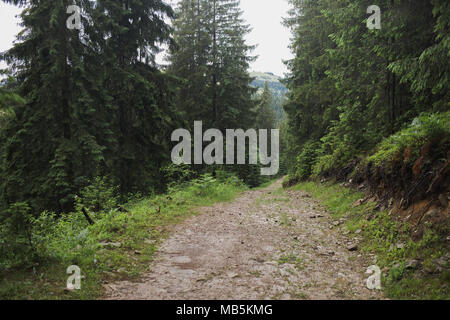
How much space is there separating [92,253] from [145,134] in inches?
344

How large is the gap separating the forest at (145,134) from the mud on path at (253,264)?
0.52 meters

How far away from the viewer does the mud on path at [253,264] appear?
4.05m

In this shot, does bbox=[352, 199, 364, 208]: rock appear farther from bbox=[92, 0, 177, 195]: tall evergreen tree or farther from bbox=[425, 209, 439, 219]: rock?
bbox=[92, 0, 177, 195]: tall evergreen tree

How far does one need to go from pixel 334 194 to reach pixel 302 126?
29.7ft

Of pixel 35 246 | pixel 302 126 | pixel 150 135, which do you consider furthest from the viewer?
pixel 302 126

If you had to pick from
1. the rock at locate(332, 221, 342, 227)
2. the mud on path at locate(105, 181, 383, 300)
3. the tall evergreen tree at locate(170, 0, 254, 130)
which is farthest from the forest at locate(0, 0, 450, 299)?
the tall evergreen tree at locate(170, 0, 254, 130)

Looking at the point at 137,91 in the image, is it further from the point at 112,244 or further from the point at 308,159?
the point at 308,159

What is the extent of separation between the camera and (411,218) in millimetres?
5270

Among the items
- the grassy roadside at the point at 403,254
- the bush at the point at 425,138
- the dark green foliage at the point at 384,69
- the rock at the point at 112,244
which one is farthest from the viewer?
the dark green foliage at the point at 384,69

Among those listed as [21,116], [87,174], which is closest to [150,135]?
[87,174]

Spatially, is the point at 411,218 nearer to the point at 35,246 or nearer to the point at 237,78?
the point at 35,246

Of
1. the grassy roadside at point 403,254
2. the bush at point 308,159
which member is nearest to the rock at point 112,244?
the grassy roadside at point 403,254

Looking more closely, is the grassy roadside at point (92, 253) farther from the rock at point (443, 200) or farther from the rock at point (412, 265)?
the rock at point (443, 200)

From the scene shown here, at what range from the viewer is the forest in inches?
184
